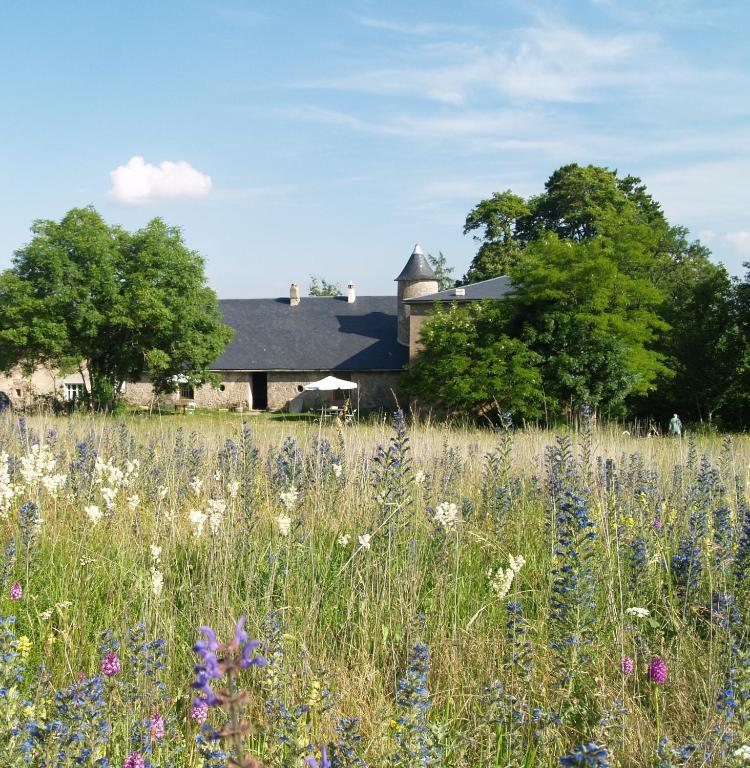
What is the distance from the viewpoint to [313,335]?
4628cm

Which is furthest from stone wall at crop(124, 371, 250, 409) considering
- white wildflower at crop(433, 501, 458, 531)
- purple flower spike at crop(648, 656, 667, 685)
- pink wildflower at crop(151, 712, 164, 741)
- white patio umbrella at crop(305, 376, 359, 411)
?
pink wildflower at crop(151, 712, 164, 741)

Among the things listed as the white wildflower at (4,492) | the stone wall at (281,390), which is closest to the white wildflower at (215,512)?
the white wildflower at (4,492)

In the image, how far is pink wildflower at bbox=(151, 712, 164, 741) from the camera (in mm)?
2613

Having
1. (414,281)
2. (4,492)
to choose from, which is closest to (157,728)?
(4,492)

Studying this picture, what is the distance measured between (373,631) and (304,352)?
41.3m

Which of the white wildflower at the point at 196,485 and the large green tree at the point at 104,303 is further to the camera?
the large green tree at the point at 104,303

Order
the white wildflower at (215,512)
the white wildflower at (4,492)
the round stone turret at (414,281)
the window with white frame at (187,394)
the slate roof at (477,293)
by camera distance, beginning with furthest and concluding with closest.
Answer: the window with white frame at (187,394), the round stone turret at (414,281), the slate roof at (477,293), the white wildflower at (4,492), the white wildflower at (215,512)

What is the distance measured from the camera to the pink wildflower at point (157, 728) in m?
2.61

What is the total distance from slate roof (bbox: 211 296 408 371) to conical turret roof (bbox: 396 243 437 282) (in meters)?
3.83

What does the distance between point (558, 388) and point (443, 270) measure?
50135mm

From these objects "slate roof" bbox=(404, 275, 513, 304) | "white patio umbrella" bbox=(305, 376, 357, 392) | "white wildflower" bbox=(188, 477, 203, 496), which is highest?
"slate roof" bbox=(404, 275, 513, 304)

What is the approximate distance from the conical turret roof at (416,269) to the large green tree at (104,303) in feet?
40.5

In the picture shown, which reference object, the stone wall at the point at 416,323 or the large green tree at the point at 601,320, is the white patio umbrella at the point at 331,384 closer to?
the stone wall at the point at 416,323

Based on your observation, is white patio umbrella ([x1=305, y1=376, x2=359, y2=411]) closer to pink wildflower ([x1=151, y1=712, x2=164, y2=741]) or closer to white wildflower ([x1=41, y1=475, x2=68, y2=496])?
white wildflower ([x1=41, y1=475, x2=68, y2=496])
